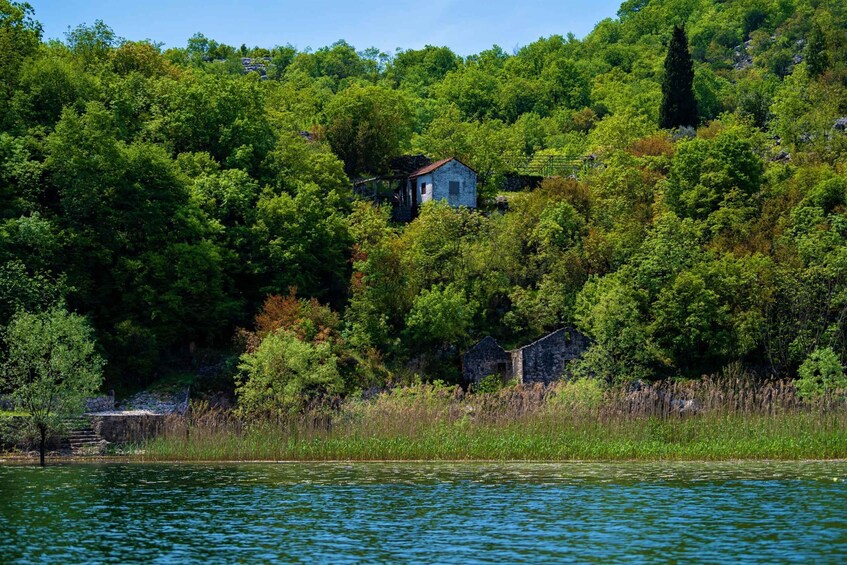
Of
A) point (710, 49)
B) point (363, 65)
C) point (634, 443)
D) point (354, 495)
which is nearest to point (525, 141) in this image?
point (363, 65)

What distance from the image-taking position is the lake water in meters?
24.1

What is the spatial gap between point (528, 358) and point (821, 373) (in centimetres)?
1365

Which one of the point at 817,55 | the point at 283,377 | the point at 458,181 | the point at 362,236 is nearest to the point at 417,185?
the point at 458,181

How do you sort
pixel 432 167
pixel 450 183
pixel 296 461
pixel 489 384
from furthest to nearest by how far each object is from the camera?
pixel 450 183
pixel 432 167
pixel 489 384
pixel 296 461

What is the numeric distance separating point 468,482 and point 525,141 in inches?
3039

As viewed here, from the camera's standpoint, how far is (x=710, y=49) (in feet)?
511

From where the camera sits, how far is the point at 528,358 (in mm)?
55344

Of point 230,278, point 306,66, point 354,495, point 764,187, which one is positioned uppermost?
point 306,66

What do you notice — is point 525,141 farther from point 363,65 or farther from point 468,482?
point 468,482

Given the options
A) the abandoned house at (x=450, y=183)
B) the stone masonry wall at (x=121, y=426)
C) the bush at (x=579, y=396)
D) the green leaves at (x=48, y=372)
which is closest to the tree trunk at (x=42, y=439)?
the green leaves at (x=48, y=372)

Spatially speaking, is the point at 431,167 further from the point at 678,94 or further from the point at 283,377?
the point at 283,377

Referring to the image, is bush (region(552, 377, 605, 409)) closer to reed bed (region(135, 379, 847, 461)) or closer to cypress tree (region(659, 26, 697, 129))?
reed bed (region(135, 379, 847, 461))

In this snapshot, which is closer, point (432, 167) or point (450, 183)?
point (432, 167)

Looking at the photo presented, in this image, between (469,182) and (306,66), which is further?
(306,66)
